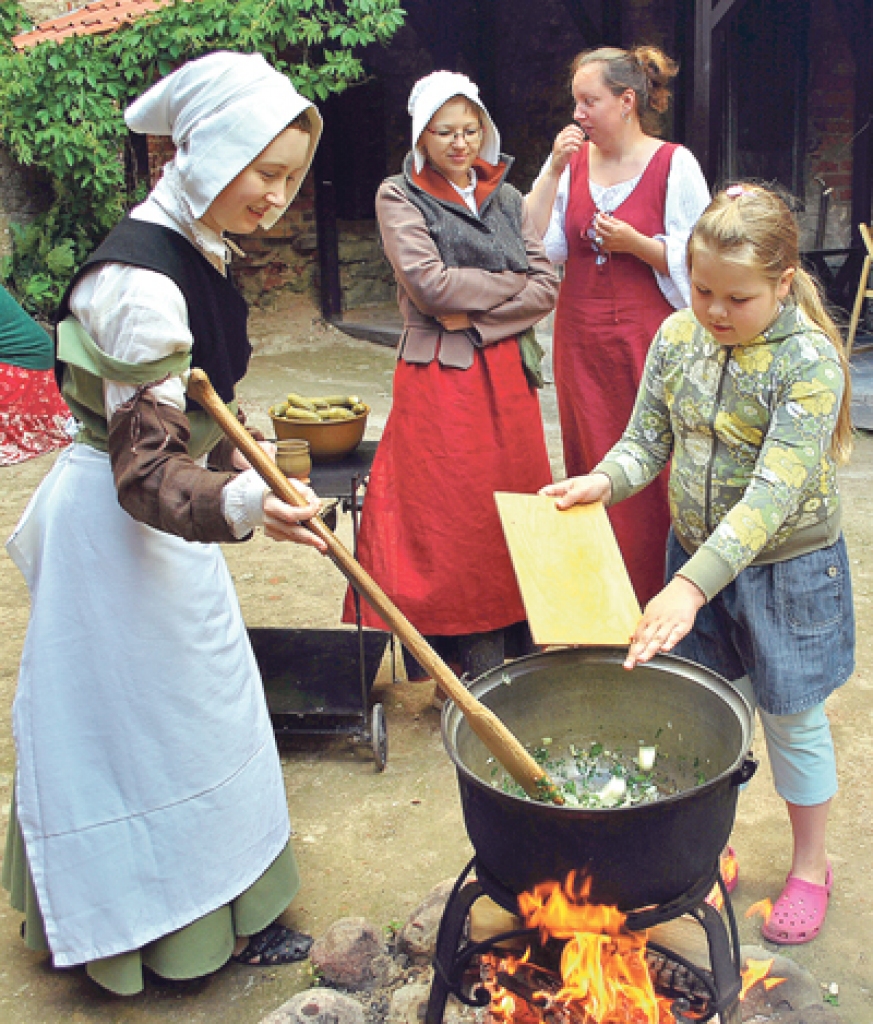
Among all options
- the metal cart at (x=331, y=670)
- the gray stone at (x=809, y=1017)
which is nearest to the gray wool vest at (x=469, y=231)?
the metal cart at (x=331, y=670)

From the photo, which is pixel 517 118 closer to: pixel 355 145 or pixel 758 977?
pixel 355 145

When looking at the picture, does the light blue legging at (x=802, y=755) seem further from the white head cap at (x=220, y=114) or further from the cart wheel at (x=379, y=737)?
the white head cap at (x=220, y=114)

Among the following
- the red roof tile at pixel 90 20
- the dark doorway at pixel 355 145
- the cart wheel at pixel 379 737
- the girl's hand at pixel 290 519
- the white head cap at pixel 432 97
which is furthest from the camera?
the dark doorway at pixel 355 145

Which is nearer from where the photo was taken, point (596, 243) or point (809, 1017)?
point (809, 1017)

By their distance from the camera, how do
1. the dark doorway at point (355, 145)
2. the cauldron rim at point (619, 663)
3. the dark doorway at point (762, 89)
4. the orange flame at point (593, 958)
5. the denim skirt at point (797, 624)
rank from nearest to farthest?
the cauldron rim at point (619, 663)
the orange flame at point (593, 958)
the denim skirt at point (797, 624)
the dark doorway at point (762, 89)
the dark doorway at point (355, 145)

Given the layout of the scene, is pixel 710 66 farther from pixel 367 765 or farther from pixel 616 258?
pixel 367 765

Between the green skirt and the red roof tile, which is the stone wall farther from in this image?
the green skirt

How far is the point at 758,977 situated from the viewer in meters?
2.17

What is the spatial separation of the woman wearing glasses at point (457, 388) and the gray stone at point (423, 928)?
1.10 metres

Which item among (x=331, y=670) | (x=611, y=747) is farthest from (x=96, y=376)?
(x=331, y=670)

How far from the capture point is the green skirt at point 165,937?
92.0 inches

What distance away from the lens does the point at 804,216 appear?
9727 millimetres

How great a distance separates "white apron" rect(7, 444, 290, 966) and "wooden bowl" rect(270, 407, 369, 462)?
1052 mm

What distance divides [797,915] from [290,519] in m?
1.60
